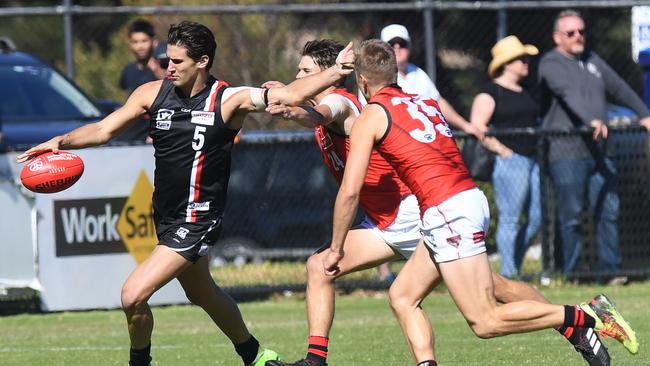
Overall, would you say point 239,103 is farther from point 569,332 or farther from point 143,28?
point 143,28

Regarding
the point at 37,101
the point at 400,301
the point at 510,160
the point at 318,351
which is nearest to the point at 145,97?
the point at 318,351

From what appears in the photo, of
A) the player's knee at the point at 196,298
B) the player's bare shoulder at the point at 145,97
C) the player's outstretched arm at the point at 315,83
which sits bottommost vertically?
the player's knee at the point at 196,298

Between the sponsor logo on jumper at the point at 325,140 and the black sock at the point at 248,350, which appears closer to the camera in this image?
the sponsor logo on jumper at the point at 325,140

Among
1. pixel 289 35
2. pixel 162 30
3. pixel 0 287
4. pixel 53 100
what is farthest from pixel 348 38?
pixel 0 287

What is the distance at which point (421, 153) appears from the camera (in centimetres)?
670

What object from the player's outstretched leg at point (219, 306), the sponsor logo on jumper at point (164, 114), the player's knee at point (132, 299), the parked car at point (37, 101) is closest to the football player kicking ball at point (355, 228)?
the player's outstretched leg at point (219, 306)

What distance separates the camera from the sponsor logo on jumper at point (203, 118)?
24.1ft

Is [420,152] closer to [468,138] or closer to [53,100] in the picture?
[468,138]

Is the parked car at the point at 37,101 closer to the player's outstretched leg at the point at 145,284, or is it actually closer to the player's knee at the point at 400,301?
the player's outstretched leg at the point at 145,284

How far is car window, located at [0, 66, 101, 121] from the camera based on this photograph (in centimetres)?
1302

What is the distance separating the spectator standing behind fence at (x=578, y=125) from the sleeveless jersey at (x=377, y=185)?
17.0ft

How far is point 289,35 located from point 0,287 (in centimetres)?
943

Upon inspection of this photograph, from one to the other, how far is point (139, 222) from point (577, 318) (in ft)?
18.5

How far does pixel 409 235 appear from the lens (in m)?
7.57
